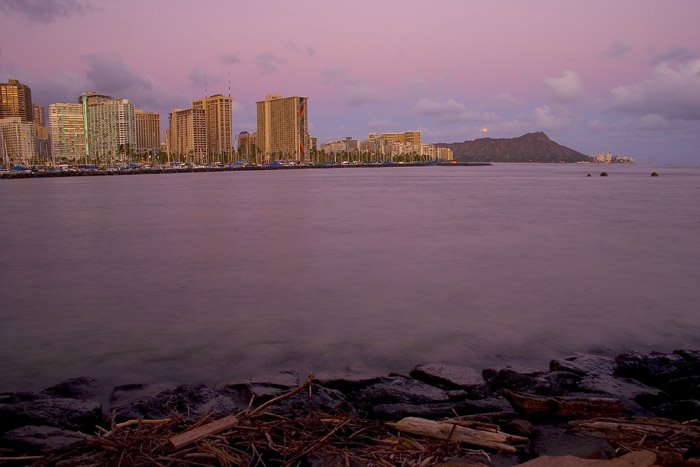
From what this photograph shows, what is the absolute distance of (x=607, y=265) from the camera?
12500 millimetres

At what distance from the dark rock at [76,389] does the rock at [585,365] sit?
444 centimetres

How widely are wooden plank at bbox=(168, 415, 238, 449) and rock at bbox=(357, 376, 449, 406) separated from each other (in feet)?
5.18

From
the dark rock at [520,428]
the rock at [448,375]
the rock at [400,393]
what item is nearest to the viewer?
the dark rock at [520,428]

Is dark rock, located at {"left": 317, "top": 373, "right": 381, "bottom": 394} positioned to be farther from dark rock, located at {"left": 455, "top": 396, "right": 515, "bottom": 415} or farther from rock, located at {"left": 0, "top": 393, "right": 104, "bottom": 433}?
rock, located at {"left": 0, "top": 393, "right": 104, "bottom": 433}

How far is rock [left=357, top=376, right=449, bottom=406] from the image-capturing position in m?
5.02

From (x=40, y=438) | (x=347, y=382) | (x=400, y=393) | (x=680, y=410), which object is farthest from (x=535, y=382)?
(x=40, y=438)

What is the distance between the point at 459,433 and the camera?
400 centimetres

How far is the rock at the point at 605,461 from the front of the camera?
3.39 meters

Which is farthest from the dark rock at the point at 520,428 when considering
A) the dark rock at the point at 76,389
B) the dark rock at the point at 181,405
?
the dark rock at the point at 76,389

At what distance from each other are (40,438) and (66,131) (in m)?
197

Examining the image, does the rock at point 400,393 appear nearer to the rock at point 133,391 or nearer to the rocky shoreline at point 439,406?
the rocky shoreline at point 439,406

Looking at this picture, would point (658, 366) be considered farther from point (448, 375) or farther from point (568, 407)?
point (448, 375)

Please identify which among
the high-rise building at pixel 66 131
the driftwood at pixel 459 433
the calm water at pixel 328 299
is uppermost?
the high-rise building at pixel 66 131

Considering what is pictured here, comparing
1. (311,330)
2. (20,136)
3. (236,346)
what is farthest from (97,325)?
(20,136)
